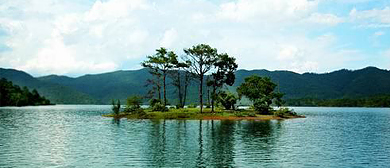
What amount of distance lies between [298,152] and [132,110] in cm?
7571

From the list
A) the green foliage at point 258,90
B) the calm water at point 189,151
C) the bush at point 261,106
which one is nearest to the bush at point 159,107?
the bush at point 261,106

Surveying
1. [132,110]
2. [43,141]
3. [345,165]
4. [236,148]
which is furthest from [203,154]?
[132,110]

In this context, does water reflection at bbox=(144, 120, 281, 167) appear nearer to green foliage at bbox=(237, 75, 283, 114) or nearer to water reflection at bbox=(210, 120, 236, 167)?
water reflection at bbox=(210, 120, 236, 167)

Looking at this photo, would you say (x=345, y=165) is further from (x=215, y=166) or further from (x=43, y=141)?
(x=43, y=141)

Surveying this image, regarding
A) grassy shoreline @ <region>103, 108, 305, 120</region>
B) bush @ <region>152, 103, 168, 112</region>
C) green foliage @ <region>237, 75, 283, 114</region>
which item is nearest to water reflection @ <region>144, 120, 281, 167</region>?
grassy shoreline @ <region>103, 108, 305, 120</region>

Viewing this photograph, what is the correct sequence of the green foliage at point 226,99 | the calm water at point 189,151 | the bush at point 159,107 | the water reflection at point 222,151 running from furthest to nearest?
1. the green foliage at point 226,99
2. the bush at point 159,107
3. the water reflection at point 222,151
4. the calm water at point 189,151

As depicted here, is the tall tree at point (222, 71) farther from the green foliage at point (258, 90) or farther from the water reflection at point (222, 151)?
the water reflection at point (222, 151)

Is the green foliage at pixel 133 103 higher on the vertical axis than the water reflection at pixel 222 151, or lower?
higher

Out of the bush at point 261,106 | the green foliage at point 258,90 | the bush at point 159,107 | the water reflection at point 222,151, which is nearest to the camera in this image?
the water reflection at point 222,151

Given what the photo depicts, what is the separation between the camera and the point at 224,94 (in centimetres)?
11988

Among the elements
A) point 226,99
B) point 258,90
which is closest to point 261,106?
point 226,99

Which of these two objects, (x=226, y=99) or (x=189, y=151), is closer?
(x=189, y=151)

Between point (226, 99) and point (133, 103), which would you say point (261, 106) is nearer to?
point (226, 99)

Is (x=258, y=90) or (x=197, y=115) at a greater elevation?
(x=258, y=90)
